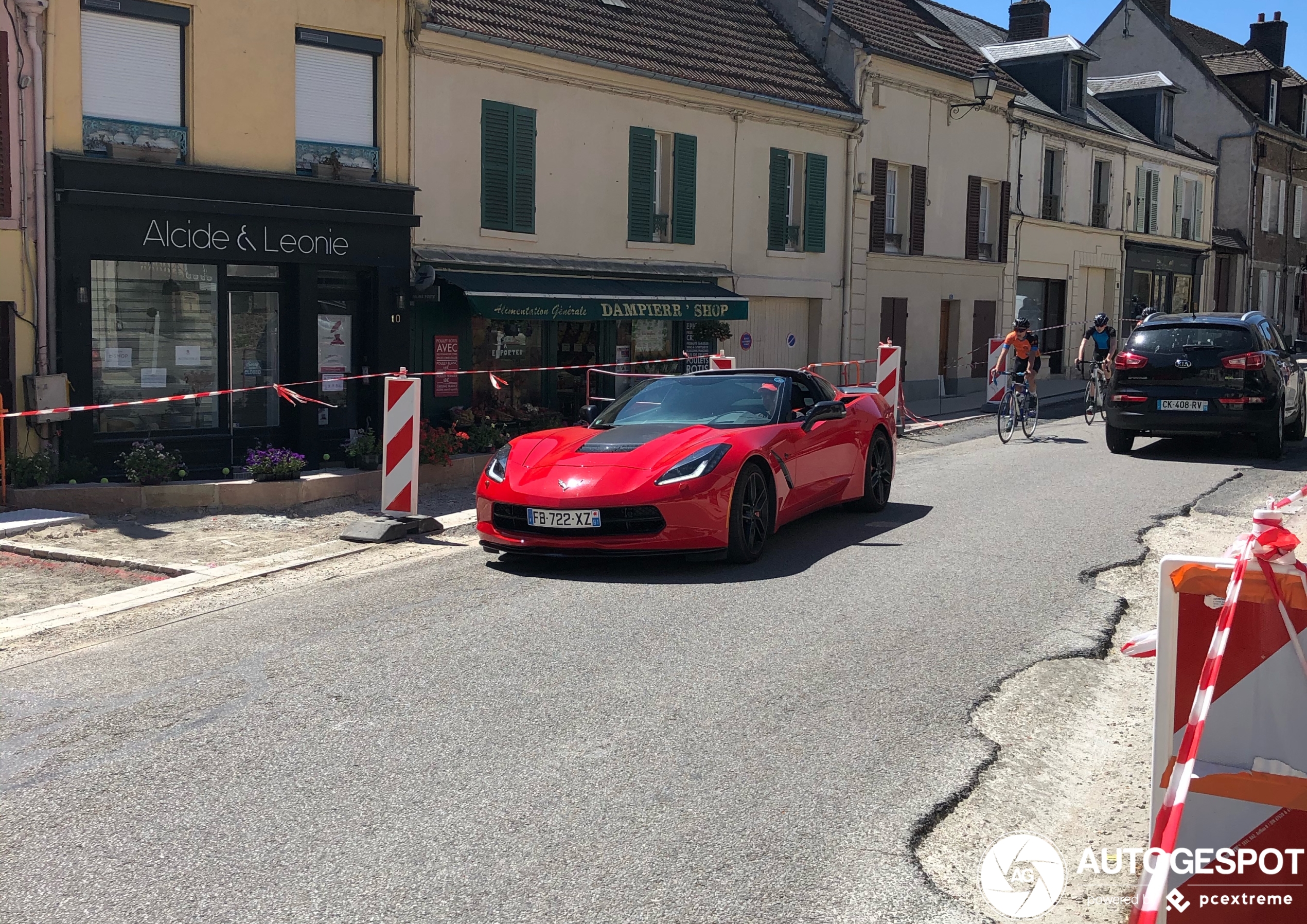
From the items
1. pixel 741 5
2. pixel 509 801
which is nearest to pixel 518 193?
pixel 741 5

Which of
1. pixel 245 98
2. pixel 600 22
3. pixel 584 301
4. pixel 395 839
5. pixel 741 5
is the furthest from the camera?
pixel 741 5

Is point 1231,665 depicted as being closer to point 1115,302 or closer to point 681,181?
point 681,181

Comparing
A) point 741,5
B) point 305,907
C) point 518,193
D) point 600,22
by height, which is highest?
point 741,5

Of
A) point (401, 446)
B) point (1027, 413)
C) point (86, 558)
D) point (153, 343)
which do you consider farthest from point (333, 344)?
point (1027, 413)

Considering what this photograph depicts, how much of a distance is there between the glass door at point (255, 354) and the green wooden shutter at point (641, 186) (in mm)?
6654

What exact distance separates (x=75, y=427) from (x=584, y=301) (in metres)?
7.09

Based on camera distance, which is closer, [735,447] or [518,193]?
[735,447]

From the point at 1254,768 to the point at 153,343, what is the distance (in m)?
13.4

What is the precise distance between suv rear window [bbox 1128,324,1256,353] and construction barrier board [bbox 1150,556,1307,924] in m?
13.0

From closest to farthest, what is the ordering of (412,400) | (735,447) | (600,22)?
(735,447)
(412,400)
(600,22)

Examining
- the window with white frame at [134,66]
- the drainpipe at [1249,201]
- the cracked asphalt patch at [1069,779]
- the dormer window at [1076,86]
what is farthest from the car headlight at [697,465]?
the drainpipe at [1249,201]

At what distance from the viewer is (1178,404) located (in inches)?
623

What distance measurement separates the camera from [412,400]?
11.0 meters

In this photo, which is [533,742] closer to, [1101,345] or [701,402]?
[701,402]
